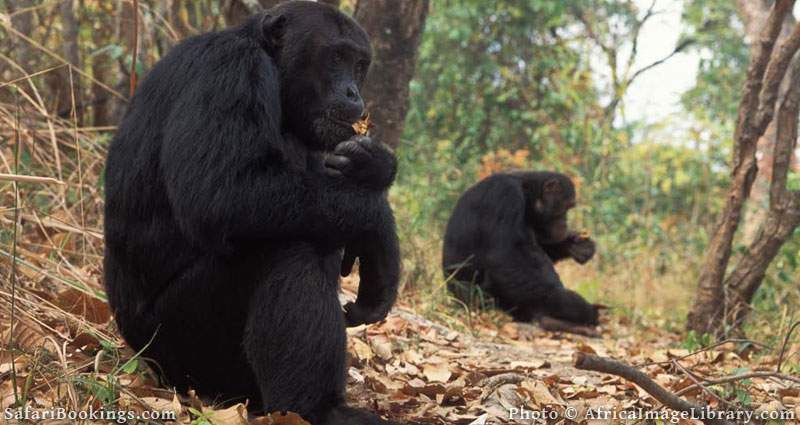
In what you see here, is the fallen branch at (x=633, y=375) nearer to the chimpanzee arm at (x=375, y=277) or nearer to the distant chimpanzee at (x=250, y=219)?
the distant chimpanzee at (x=250, y=219)

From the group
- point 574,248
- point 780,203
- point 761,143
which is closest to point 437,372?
point 780,203

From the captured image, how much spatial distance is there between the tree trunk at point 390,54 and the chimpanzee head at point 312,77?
239 centimetres

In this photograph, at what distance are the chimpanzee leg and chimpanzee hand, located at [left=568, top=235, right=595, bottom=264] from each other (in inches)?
239

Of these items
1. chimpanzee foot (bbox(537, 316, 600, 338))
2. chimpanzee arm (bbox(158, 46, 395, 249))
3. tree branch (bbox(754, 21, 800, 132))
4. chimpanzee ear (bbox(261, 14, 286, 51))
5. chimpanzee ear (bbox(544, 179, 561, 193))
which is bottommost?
chimpanzee foot (bbox(537, 316, 600, 338))

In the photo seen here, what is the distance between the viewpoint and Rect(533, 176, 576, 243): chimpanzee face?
8539 mm

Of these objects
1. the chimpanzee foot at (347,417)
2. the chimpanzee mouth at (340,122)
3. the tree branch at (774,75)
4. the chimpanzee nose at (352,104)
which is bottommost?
the chimpanzee foot at (347,417)

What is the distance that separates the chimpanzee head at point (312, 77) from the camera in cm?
383

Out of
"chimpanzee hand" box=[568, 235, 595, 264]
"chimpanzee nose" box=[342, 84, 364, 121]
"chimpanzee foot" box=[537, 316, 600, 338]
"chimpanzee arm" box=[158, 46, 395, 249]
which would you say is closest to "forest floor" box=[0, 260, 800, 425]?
"chimpanzee arm" box=[158, 46, 395, 249]

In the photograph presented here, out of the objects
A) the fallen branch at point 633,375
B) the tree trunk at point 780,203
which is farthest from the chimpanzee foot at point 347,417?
the tree trunk at point 780,203

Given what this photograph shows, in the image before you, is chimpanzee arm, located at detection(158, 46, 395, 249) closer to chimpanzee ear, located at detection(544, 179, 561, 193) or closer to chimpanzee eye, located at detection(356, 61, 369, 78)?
chimpanzee eye, located at detection(356, 61, 369, 78)

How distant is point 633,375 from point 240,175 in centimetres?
167

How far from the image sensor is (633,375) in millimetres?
3076

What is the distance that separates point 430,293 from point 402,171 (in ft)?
23.6

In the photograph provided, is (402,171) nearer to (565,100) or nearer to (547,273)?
(565,100)
